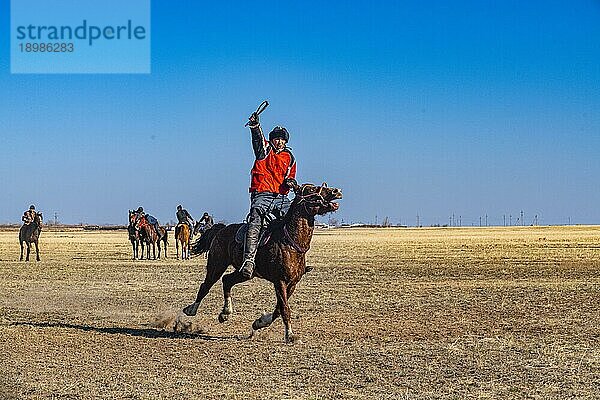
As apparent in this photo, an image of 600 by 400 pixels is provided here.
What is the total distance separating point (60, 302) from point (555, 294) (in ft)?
34.5

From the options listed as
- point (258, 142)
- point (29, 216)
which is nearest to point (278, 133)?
point (258, 142)

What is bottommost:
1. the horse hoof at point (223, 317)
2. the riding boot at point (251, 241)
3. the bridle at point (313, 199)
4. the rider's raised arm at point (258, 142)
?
the horse hoof at point (223, 317)

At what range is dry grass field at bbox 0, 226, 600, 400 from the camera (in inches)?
357

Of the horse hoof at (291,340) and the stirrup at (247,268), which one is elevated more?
the stirrup at (247,268)

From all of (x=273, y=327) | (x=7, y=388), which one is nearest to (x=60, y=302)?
(x=273, y=327)

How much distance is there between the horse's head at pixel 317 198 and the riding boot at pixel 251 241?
24.2 inches

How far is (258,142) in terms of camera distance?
12.2 metres

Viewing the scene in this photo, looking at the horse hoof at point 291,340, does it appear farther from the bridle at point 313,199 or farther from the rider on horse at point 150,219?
the rider on horse at point 150,219

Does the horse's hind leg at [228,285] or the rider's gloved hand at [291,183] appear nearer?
the rider's gloved hand at [291,183]

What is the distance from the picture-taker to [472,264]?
111 feet

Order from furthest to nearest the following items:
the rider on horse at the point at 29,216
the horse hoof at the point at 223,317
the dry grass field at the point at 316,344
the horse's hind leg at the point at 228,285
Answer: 1. the rider on horse at the point at 29,216
2. the horse hoof at the point at 223,317
3. the horse's hind leg at the point at 228,285
4. the dry grass field at the point at 316,344

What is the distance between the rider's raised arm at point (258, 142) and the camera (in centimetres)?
1222

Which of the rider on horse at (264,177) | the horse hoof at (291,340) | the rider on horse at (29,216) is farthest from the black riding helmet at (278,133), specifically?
the rider on horse at (29,216)

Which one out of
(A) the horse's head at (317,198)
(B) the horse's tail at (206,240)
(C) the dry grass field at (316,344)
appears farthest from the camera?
(B) the horse's tail at (206,240)
